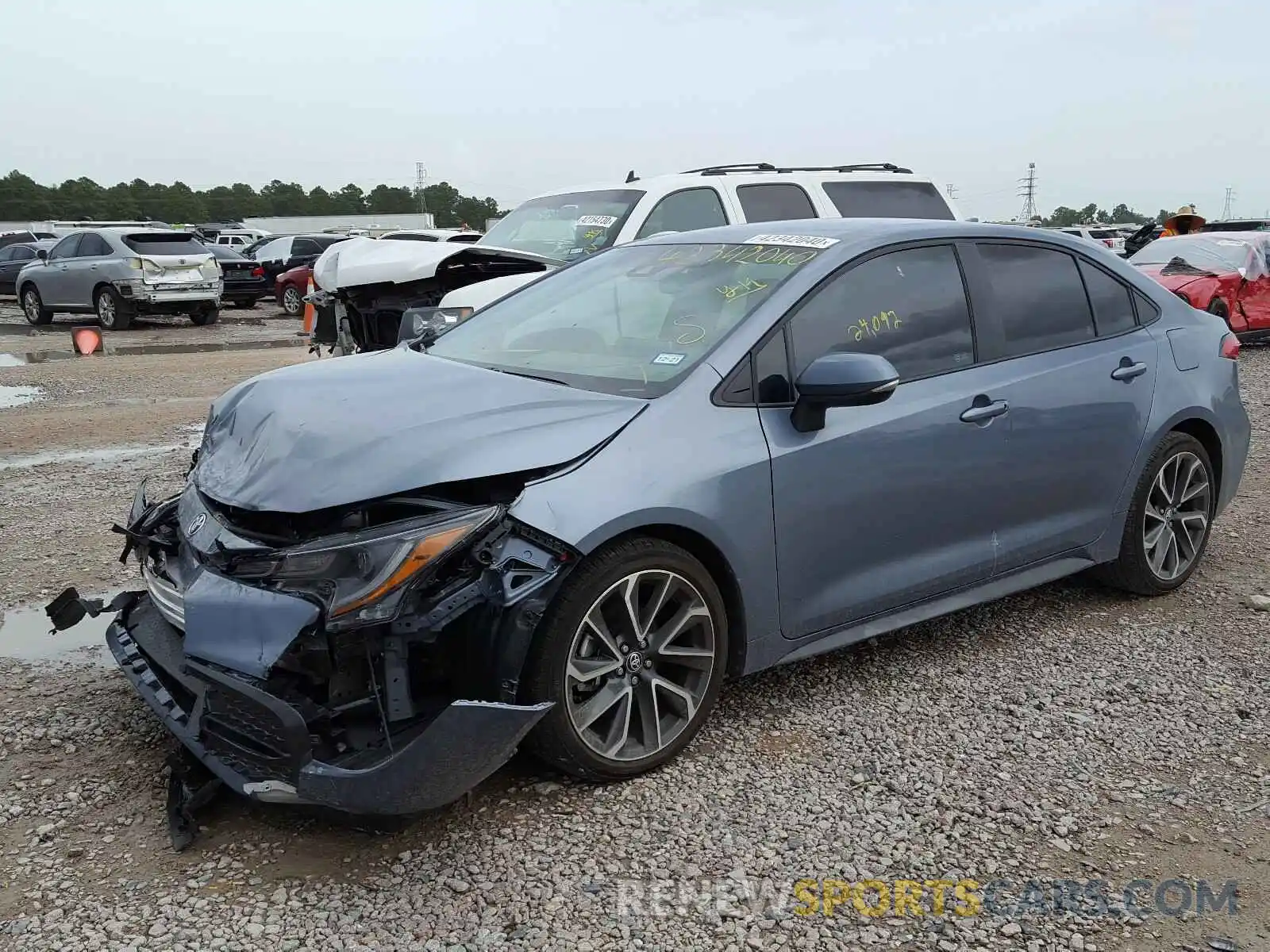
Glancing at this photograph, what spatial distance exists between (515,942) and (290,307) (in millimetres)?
22272

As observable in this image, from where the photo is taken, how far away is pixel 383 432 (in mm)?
3264

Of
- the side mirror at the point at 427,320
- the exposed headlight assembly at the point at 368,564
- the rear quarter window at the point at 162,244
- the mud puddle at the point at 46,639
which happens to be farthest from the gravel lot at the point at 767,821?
the rear quarter window at the point at 162,244

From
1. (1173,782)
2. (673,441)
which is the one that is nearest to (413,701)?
(673,441)

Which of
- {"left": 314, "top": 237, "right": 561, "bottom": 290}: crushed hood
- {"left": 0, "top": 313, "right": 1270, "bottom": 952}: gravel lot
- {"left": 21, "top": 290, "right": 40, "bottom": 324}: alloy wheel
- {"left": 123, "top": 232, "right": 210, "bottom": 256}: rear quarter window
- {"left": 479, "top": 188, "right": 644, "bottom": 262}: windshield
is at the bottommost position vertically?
{"left": 0, "top": 313, "right": 1270, "bottom": 952}: gravel lot

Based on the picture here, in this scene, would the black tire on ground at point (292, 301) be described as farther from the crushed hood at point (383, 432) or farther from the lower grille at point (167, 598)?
the lower grille at point (167, 598)

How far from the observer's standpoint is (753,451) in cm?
355

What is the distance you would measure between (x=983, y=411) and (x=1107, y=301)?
3.74 ft

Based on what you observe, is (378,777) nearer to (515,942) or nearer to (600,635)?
(515,942)

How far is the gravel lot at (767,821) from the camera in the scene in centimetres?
276

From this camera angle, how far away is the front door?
145 inches

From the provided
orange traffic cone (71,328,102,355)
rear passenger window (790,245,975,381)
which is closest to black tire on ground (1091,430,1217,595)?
rear passenger window (790,245,975,381)

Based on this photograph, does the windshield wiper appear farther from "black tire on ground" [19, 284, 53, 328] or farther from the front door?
"black tire on ground" [19, 284, 53, 328]

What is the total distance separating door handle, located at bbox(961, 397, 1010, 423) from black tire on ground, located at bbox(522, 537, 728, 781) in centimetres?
127

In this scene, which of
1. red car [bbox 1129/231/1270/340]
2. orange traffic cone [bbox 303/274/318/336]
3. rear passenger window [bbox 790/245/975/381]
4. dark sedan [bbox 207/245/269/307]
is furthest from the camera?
dark sedan [bbox 207/245/269/307]
